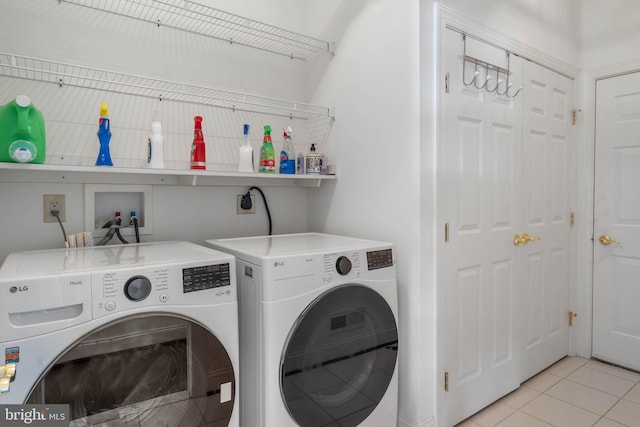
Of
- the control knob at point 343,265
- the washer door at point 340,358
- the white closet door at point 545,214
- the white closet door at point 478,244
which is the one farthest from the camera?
the white closet door at point 545,214

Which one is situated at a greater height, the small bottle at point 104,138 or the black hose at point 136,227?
the small bottle at point 104,138

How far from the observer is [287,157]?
7.00 ft

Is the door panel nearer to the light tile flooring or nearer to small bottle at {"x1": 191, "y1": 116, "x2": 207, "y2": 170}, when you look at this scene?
the light tile flooring

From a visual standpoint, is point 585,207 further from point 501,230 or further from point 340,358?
point 340,358

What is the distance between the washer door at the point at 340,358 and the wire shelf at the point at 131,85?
1167 millimetres

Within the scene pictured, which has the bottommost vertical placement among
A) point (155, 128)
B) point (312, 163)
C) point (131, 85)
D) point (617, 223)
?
point (617, 223)

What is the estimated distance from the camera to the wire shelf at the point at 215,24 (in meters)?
1.79

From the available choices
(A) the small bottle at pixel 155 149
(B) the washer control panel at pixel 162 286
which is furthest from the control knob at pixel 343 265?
(A) the small bottle at pixel 155 149

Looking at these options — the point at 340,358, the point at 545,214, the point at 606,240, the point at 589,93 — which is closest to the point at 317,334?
the point at 340,358

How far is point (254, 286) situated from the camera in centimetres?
144

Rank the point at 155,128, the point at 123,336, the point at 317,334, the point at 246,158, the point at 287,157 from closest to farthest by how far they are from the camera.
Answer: the point at 123,336 < the point at 317,334 < the point at 155,128 < the point at 246,158 < the point at 287,157

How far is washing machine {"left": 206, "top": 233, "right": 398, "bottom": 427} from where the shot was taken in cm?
139

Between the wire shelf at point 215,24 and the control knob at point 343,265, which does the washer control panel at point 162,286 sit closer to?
the control knob at point 343,265

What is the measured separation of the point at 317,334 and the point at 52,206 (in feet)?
4.24
